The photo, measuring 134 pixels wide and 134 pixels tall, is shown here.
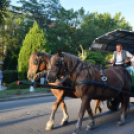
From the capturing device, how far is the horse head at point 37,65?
4.84m

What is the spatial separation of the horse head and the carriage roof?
99.3 inches

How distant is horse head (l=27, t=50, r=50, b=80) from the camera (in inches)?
191

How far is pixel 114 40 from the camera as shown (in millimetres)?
6953

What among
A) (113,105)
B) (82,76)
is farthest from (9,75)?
(82,76)

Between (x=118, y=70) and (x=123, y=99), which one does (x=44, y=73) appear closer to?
(x=118, y=70)

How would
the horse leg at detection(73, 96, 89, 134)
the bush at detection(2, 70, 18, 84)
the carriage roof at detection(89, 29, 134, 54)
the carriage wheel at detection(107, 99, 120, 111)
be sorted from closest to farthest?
the horse leg at detection(73, 96, 89, 134)
the carriage roof at detection(89, 29, 134, 54)
the carriage wheel at detection(107, 99, 120, 111)
the bush at detection(2, 70, 18, 84)

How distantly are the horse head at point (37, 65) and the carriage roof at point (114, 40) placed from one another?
252 centimetres

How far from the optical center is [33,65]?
193 inches

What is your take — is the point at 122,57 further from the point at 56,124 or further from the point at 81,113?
the point at 56,124

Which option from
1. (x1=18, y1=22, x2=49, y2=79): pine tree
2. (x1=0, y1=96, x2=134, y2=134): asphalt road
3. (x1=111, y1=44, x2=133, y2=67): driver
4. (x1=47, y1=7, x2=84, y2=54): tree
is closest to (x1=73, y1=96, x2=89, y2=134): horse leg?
(x1=0, y1=96, x2=134, y2=134): asphalt road

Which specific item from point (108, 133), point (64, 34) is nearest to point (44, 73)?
point (108, 133)

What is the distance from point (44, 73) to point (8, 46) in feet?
99.9

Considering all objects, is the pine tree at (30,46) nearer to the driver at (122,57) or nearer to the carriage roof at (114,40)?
the carriage roof at (114,40)

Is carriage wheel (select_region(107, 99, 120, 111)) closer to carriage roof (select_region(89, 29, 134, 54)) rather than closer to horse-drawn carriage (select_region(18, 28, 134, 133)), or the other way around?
horse-drawn carriage (select_region(18, 28, 134, 133))
